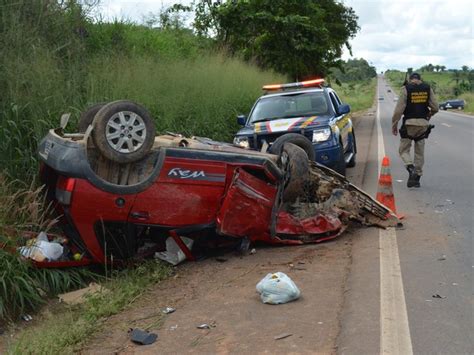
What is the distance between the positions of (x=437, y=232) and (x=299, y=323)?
3.26 m

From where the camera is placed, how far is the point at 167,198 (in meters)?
5.79

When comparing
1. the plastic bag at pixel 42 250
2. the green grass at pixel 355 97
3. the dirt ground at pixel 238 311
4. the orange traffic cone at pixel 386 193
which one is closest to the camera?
the dirt ground at pixel 238 311

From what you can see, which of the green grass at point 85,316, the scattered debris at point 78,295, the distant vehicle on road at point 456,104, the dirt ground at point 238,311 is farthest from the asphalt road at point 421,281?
the distant vehicle on road at point 456,104

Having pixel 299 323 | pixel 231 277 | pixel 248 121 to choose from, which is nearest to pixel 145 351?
pixel 299 323

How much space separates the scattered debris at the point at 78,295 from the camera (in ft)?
17.5

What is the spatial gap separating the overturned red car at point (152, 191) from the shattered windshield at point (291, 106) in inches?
156

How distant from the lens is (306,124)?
9.71m

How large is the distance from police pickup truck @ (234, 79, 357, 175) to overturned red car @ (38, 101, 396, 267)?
69.3 inches

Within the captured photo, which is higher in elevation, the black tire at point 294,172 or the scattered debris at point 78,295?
the black tire at point 294,172

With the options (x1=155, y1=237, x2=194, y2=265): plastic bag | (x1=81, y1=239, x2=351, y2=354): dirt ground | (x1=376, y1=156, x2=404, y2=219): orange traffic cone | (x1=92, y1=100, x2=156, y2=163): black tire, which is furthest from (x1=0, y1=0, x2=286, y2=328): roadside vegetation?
(x1=376, y1=156, x2=404, y2=219): orange traffic cone

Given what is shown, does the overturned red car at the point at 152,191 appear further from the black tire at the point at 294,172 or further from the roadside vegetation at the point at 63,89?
the roadside vegetation at the point at 63,89

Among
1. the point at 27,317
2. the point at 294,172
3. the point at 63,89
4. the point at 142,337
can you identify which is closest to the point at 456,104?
the point at 294,172

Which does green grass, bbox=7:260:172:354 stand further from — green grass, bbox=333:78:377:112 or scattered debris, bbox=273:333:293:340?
green grass, bbox=333:78:377:112

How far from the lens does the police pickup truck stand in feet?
31.1
